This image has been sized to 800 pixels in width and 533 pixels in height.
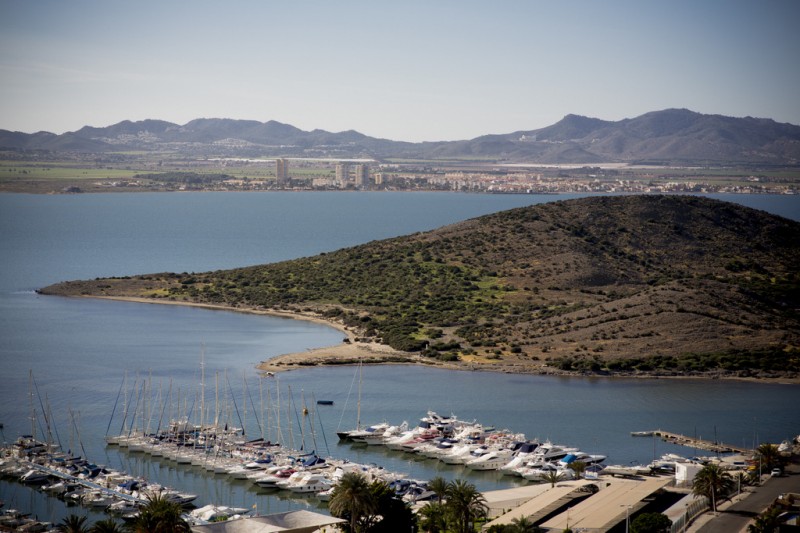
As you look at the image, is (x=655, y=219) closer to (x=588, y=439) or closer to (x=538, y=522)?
(x=588, y=439)

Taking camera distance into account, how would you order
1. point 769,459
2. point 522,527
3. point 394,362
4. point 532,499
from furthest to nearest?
1. point 394,362
2. point 769,459
3. point 532,499
4. point 522,527

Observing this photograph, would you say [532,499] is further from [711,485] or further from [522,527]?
[522,527]

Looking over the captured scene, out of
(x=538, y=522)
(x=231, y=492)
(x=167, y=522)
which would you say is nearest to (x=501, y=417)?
(x=231, y=492)

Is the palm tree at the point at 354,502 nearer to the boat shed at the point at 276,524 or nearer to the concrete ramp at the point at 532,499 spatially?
the boat shed at the point at 276,524

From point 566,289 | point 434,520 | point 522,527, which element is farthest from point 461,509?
point 566,289

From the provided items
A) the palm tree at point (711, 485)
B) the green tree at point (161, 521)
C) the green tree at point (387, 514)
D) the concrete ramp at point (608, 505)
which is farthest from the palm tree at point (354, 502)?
the palm tree at point (711, 485)

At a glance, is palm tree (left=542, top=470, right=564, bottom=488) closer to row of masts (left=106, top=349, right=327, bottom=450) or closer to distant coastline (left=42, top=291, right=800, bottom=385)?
row of masts (left=106, top=349, right=327, bottom=450)

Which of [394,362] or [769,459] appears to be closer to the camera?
[769,459]
